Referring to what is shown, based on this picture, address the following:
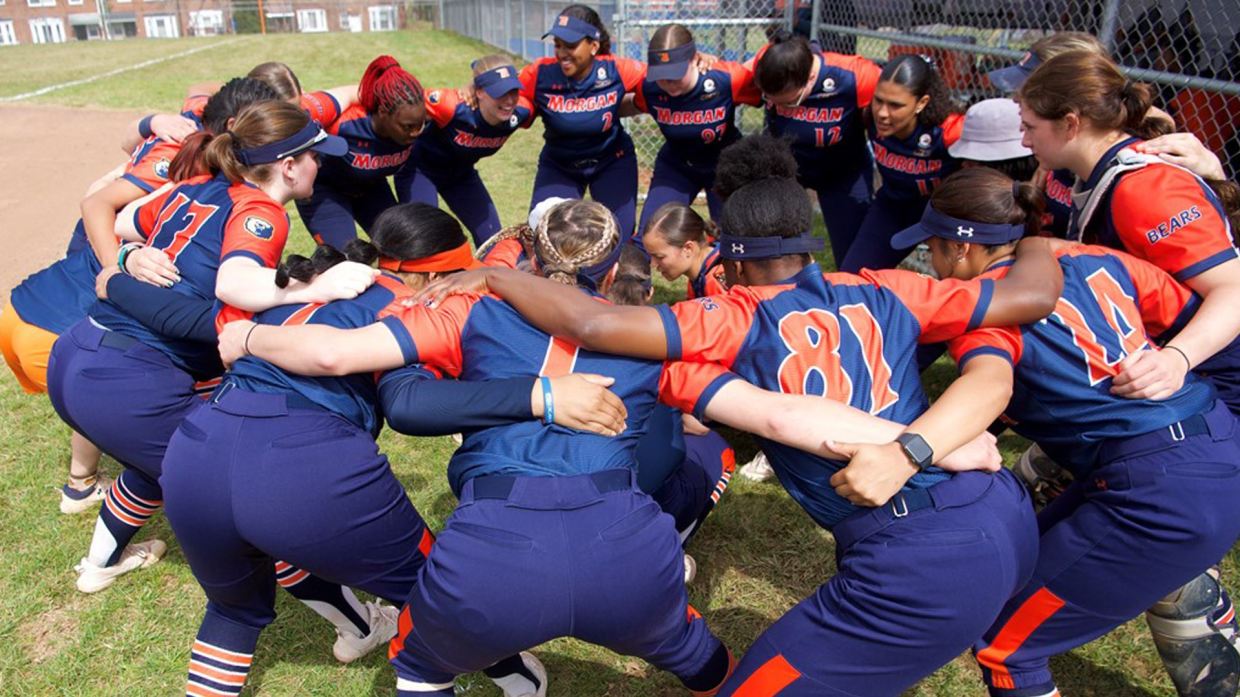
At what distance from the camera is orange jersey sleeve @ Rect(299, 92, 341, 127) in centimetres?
509

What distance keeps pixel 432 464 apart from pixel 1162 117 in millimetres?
3688

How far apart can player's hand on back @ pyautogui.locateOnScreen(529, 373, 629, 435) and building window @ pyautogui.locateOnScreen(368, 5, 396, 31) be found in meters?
42.9

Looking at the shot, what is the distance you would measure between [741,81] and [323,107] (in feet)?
8.74

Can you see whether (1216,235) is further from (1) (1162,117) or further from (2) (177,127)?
(2) (177,127)

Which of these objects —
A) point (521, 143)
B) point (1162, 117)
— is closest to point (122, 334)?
point (1162, 117)

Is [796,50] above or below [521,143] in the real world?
above

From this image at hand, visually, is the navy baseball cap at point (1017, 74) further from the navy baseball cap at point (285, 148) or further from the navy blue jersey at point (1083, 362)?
the navy baseball cap at point (285, 148)

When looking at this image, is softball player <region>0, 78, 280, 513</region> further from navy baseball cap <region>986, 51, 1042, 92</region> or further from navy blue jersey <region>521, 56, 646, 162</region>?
navy baseball cap <region>986, 51, 1042, 92</region>

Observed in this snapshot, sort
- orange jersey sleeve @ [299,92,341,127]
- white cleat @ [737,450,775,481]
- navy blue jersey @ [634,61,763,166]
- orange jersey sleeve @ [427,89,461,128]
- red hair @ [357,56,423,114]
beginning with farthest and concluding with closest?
navy blue jersey @ [634,61,763,166] → orange jersey sleeve @ [427,89,461,128] → orange jersey sleeve @ [299,92,341,127] → red hair @ [357,56,423,114] → white cleat @ [737,450,775,481]

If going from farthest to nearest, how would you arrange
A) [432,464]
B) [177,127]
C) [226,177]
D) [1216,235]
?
[432,464]
[177,127]
[226,177]
[1216,235]

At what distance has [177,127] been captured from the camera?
13.6ft

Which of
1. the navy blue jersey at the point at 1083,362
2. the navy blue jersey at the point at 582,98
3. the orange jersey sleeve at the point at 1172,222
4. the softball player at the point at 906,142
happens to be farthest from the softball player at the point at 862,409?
the navy blue jersey at the point at 582,98

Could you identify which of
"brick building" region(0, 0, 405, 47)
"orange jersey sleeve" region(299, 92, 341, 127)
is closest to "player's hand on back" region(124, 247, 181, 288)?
"orange jersey sleeve" region(299, 92, 341, 127)

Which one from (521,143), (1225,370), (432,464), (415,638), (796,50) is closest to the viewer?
(415,638)
